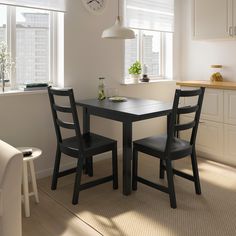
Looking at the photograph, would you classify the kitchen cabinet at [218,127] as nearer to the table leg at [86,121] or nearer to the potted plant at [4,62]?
the table leg at [86,121]

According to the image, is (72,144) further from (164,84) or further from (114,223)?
(164,84)

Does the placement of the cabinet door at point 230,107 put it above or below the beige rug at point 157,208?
above

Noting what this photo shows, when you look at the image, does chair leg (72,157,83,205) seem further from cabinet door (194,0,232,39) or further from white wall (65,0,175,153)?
cabinet door (194,0,232,39)

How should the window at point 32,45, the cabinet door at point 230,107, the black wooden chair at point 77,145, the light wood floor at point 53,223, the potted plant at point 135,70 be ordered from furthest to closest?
the potted plant at point 135,70
the cabinet door at point 230,107
the window at point 32,45
the black wooden chair at point 77,145
the light wood floor at point 53,223

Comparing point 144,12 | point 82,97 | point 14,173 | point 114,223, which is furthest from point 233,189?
point 144,12

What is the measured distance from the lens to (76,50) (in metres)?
3.46

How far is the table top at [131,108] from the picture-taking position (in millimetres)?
2713

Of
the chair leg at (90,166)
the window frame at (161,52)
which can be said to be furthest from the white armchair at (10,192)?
the window frame at (161,52)

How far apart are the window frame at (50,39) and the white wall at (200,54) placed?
1891mm

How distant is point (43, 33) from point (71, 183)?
1.61 m

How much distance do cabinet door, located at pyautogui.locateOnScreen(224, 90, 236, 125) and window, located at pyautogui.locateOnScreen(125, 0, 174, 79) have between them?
3.95 ft

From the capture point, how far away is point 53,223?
242cm

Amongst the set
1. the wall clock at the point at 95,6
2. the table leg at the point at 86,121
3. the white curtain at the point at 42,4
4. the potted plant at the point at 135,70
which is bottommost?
the table leg at the point at 86,121

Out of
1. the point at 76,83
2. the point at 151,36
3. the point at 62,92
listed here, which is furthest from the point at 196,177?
the point at 151,36
